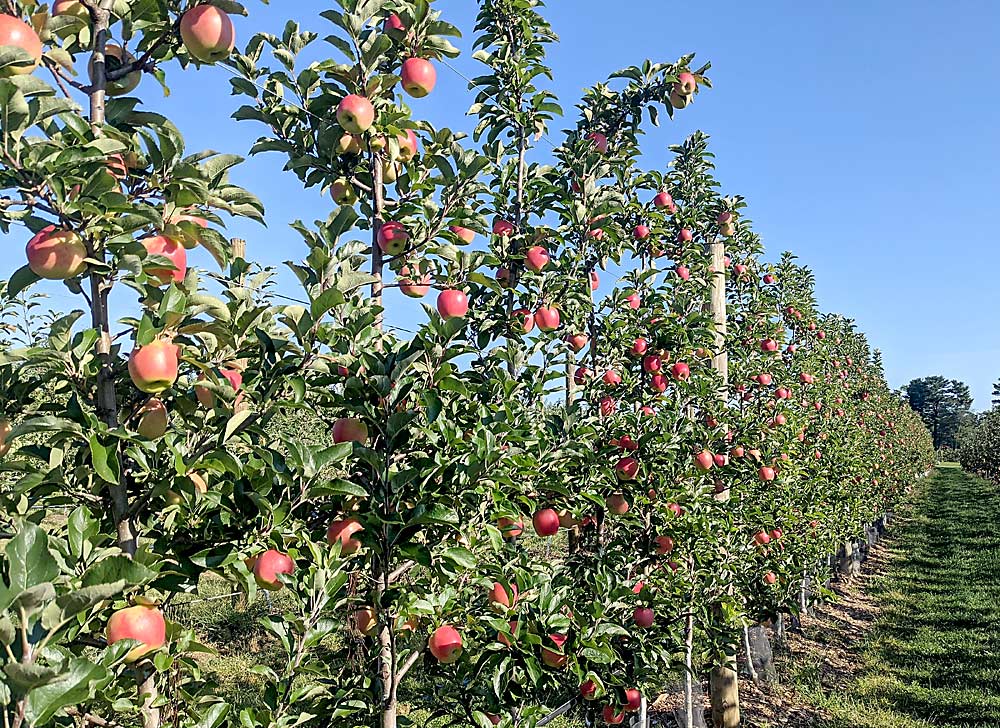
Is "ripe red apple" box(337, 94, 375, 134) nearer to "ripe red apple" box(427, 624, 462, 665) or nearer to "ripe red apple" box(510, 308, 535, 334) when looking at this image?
"ripe red apple" box(510, 308, 535, 334)

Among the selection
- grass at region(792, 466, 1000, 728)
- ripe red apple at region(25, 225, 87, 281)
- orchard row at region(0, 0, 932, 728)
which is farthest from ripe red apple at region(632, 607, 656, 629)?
grass at region(792, 466, 1000, 728)

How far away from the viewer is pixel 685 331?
14.3ft

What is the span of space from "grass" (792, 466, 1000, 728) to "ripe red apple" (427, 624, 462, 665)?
5635mm

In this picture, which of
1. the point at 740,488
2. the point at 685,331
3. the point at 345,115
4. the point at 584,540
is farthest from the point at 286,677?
the point at 740,488

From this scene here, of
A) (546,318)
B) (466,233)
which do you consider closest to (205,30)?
(466,233)

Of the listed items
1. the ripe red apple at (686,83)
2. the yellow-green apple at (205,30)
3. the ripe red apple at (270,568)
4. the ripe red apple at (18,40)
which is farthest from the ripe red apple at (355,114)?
the ripe red apple at (686,83)

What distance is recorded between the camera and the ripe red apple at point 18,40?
4.60ft

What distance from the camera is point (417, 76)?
7.63 feet

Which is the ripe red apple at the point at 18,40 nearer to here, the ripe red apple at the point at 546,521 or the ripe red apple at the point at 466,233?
the ripe red apple at the point at 466,233

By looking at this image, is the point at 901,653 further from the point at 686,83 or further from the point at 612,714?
the point at 686,83

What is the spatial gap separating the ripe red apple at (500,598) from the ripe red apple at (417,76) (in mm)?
1744

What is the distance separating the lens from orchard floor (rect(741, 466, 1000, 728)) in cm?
655

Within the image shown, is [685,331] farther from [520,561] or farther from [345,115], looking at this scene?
[345,115]

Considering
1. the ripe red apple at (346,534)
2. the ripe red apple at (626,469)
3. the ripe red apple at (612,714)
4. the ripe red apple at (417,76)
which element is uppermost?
the ripe red apple at (417,76)
